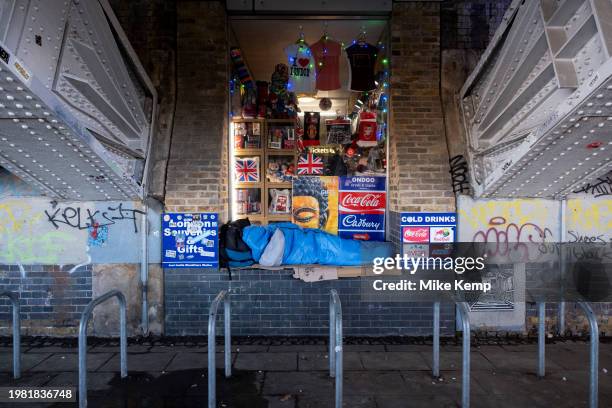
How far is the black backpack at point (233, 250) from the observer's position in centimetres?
591

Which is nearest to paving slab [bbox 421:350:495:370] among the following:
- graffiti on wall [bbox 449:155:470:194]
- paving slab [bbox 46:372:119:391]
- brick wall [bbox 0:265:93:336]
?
graffiti on wall [bbox 449:155:470:194]

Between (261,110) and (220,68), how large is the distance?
4.27 ft

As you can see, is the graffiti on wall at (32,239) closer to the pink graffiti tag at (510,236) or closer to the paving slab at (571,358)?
the pink graffiti tag at (510,236)

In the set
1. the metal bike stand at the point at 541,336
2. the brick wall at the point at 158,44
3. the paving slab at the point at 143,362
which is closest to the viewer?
A: the metal bike stand at the point at 541,336

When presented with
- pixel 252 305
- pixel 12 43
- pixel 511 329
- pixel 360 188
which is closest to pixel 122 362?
pixel 252 305

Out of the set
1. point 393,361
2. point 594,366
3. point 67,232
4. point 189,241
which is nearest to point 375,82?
point 189,241

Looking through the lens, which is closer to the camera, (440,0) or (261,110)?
(440,0)

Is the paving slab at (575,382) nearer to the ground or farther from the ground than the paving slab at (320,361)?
nearer to the ground

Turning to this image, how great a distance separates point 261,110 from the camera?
24.2ft

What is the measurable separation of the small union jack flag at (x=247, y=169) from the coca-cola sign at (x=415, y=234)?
2746mm

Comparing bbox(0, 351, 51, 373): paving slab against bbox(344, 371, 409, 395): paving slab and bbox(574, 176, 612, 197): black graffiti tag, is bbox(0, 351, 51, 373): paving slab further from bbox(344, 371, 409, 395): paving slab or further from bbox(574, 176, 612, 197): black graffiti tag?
bbox(574, 176, 612, 197): black graffiti tag

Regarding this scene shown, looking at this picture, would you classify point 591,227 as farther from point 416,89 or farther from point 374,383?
point 374,383

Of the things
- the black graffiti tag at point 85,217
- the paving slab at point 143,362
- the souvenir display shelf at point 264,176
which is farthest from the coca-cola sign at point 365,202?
the paving slab at point 143,362

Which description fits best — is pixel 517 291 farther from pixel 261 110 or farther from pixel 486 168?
pixel 261 110
